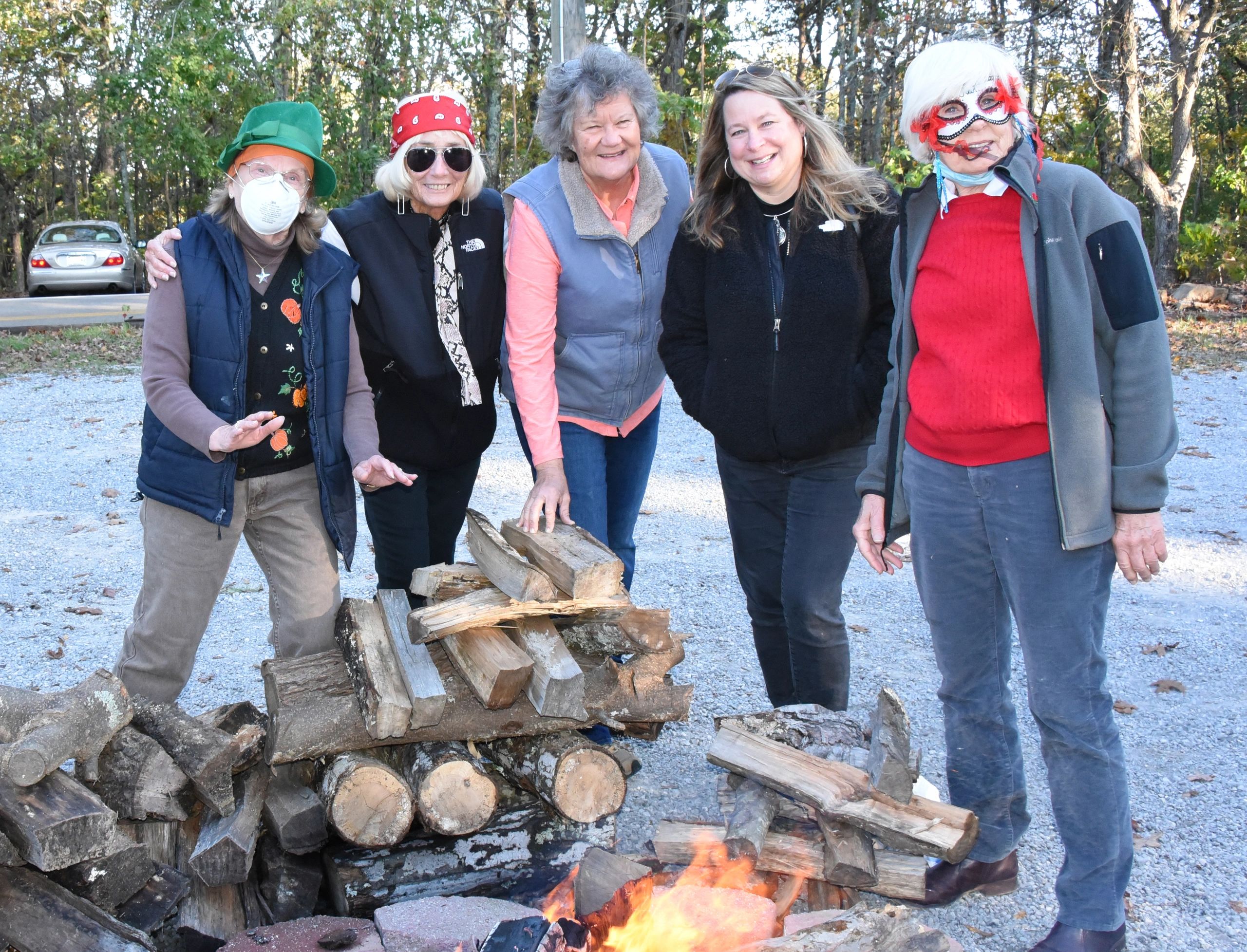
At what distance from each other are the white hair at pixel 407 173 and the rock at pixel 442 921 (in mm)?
2214

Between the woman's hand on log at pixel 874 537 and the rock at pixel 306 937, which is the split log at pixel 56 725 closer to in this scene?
the rock at pixel 306 937

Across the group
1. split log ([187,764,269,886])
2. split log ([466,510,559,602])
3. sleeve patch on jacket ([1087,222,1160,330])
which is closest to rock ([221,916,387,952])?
split log ([187,764,269,886])

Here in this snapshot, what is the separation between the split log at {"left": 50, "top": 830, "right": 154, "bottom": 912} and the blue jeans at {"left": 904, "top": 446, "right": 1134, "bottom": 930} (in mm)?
2118

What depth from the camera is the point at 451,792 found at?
2.86m

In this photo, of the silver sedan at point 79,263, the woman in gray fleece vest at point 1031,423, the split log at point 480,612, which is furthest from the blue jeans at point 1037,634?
the silver sedan at point 79,263

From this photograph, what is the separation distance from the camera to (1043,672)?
8.55ft

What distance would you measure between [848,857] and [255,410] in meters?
2.14

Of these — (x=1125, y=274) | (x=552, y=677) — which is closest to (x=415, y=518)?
(x=552, y=677)

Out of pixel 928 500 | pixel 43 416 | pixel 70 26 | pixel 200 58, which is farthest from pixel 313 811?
pixel 70 26

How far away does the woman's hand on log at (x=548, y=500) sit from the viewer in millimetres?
3299

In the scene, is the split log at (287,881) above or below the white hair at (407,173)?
below

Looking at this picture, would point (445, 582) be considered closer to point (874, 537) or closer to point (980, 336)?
point (874, 537)

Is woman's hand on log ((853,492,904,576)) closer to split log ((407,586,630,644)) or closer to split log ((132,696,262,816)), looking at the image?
split log ((407,586,630,644))

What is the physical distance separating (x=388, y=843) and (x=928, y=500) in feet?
5.58
